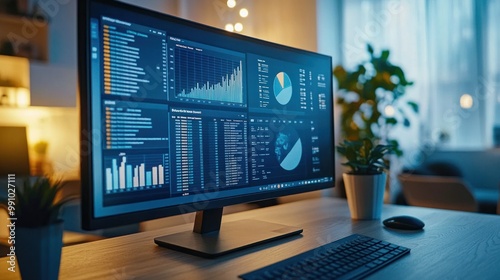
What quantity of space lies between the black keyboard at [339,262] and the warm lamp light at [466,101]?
307cm

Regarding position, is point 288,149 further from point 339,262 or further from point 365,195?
point 339,262

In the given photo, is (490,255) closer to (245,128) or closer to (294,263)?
(294,263)

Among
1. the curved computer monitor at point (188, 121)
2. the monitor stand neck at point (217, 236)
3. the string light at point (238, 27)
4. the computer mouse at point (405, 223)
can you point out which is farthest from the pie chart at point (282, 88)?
the string light at point (238, 27)

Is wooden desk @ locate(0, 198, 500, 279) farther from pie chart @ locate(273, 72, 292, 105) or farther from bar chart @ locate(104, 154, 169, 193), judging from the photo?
pie chart @ locate(273, 72, 292, 105)

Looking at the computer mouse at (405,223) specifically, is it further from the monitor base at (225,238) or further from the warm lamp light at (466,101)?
the warm lamp light at (466,101)

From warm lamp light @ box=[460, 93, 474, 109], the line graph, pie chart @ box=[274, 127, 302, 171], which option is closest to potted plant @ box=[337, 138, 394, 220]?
pie chart @ box=[274, 127, 302, 171]

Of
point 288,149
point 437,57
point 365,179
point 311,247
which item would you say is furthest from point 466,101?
point 311,247

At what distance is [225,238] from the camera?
37.6 inches

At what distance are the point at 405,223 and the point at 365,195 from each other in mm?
170

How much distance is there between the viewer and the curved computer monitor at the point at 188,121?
728 millimetres

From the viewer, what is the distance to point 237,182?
0.98 meters

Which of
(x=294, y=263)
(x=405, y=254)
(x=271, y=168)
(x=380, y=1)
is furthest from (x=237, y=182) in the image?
(x=380, y=1)

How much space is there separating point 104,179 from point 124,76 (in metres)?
0.19

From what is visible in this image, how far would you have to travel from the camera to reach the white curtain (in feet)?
11.3
